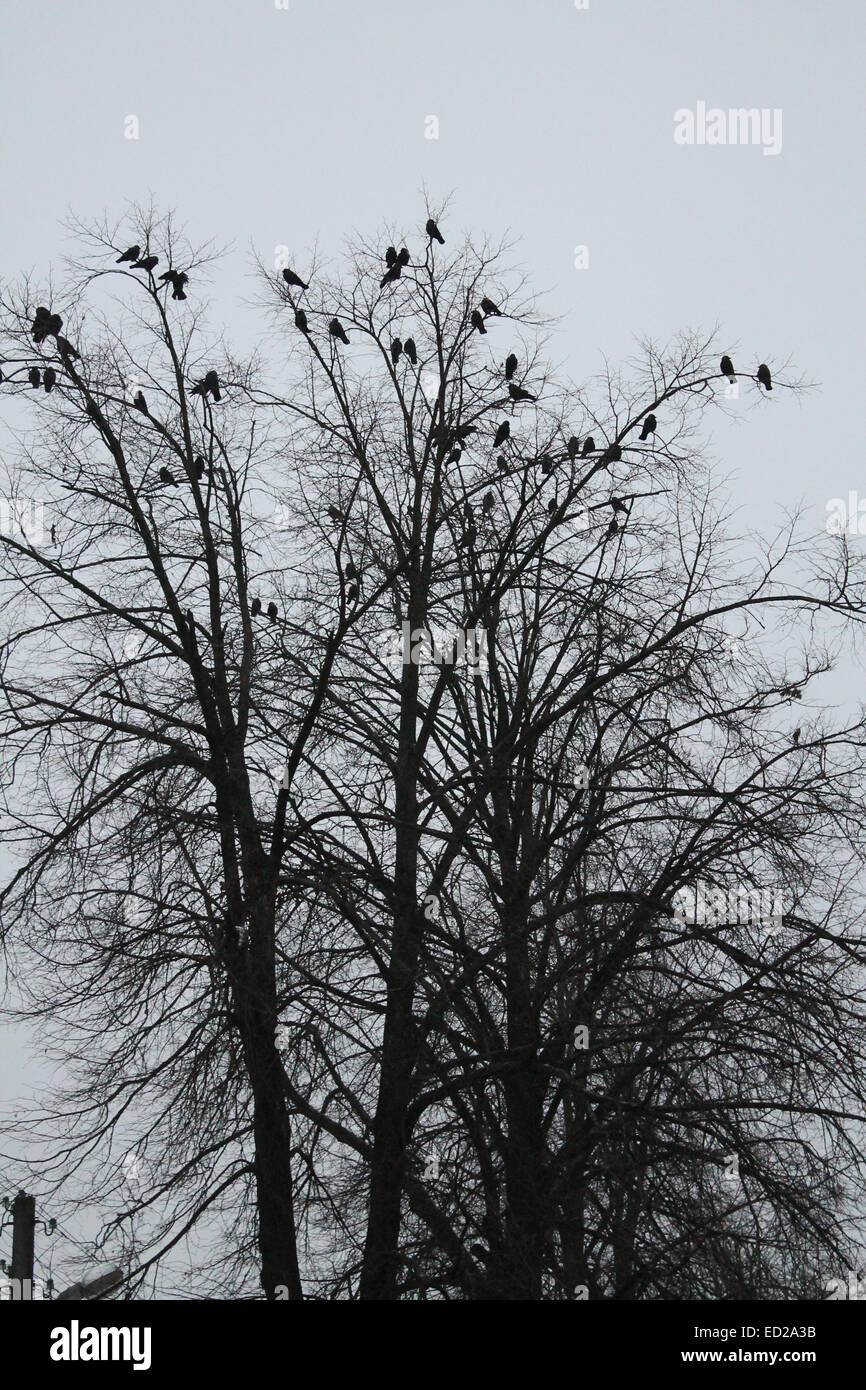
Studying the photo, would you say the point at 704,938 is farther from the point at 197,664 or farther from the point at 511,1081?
the point at 197,664

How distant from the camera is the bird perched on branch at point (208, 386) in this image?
37.4 feet

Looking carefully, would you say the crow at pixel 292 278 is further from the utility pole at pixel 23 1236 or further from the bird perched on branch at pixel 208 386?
the utility pole at pixel 23 1236

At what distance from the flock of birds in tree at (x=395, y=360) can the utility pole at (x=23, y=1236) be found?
13.7 feet

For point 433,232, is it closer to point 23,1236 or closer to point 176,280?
point 176,280

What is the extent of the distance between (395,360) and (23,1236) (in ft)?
21.7

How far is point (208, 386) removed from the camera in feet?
37.6

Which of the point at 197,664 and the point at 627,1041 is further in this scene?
the point at 197,664

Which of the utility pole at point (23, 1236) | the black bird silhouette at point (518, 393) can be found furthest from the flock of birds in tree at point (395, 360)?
the utility pole at point (23, 1236)

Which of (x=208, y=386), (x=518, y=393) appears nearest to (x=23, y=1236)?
(x=208, y=386)

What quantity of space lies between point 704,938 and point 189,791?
3.53 m
